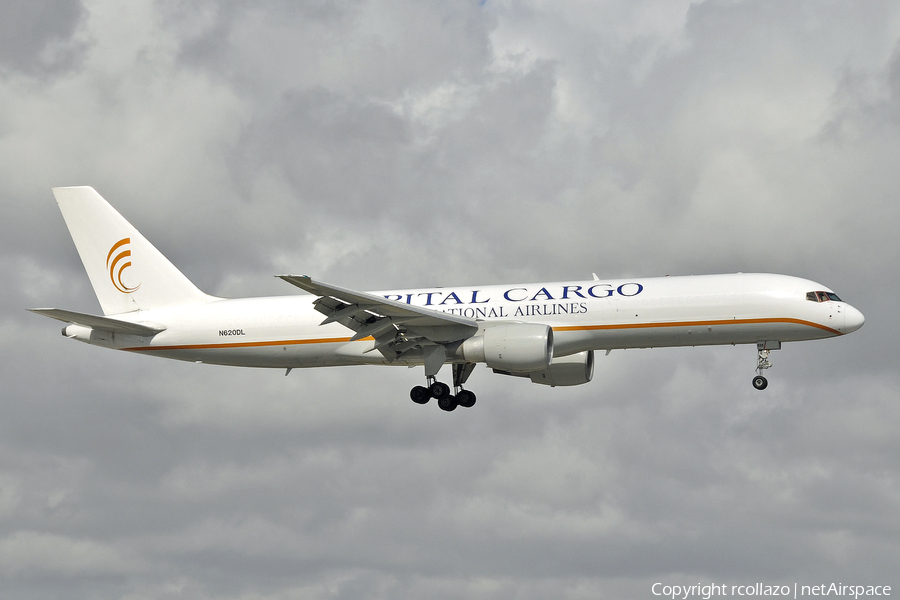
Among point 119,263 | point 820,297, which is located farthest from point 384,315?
point 820,297

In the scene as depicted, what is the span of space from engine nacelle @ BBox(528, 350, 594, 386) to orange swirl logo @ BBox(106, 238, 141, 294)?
1866 centimetres

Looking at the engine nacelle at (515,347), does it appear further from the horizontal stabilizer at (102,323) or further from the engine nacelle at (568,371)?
the horizontal stabilizer at (102,323)

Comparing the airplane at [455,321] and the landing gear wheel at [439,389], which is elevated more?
the airplane at [455,321]

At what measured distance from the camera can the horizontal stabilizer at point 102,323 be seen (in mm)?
42500

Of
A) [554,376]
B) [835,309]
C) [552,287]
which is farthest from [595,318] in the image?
[835,309]

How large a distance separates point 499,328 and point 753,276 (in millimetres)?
10223

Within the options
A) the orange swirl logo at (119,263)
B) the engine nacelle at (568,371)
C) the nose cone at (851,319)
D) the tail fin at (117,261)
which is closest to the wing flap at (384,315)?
the engine nacelle at (568,371)

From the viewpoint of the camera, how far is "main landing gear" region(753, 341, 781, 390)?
42938 millimetres

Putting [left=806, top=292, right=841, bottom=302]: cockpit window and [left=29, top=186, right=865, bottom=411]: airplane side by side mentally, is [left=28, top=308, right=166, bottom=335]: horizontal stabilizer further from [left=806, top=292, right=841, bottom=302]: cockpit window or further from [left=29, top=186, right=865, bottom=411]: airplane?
[left=806, top=292, right=841, bottom=302]: cockpit window

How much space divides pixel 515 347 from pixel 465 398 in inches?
238

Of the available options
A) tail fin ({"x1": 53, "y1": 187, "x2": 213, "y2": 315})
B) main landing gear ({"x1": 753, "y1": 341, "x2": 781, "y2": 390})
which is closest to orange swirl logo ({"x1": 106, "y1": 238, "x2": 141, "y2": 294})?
tail fin ({"x1": 53, "y1": 187, "x2": 213, "y2": 315})

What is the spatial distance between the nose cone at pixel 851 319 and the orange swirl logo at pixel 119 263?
3023 cm

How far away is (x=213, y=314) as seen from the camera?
154 feet

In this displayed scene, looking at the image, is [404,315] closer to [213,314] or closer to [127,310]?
[213,314]
